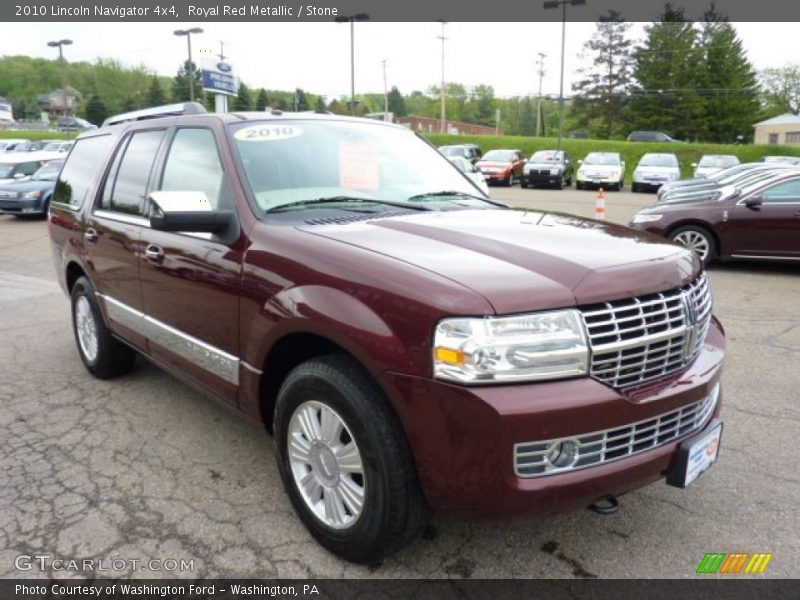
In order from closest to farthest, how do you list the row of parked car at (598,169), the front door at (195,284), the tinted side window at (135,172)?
the front door at (195,284)
the tinted side window at (135,172)
the row of parked car at (598,169)

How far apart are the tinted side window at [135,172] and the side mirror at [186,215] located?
1.11m

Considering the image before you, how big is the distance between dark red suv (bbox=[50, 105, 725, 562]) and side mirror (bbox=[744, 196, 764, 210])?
21.3ft

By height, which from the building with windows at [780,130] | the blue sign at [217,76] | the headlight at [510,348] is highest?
the building with windows at [780,130]

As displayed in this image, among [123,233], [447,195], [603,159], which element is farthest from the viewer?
[603,159]

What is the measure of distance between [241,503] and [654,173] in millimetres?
23590

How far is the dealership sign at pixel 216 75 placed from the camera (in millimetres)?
15142

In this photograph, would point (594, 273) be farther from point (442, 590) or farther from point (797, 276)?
point (797, 276)

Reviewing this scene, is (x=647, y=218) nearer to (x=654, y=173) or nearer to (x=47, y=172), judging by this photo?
(x=47, y=172)

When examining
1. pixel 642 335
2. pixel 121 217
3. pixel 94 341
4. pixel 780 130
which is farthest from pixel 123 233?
pixel 780 130

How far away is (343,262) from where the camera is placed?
2525mm

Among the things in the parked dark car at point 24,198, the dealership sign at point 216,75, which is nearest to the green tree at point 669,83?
the dealership sign at point 216,75

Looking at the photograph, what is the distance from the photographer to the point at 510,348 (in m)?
2.15

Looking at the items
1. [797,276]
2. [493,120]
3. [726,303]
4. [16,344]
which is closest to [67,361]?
[16,344]

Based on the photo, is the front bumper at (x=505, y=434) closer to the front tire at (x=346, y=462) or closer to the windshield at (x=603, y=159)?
the front tire at (x=346, y=462)
